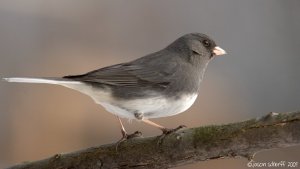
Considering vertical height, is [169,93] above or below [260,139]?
above

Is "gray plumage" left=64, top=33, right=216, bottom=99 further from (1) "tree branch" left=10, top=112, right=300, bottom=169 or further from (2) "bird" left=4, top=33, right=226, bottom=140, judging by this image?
(1) "tree branch" left=10, top=112, right=300, bottom=169

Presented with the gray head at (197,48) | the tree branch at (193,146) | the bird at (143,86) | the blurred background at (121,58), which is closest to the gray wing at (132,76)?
the bird at (143,86)

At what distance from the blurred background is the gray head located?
1.25 m

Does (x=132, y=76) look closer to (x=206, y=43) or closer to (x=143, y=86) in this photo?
(x=143, y=86)

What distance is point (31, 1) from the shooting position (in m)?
3.89

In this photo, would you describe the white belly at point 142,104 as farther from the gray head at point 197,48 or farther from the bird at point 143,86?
the gray head at point 197,48

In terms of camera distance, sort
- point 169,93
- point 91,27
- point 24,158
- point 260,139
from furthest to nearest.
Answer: point 91,27 → point 24,158 → point 169,93 → point 260,139

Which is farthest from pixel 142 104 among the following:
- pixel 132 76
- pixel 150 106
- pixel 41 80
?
pixel 41 80

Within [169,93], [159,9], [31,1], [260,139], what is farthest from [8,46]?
[260,139]

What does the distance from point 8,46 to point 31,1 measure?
41 centimetres

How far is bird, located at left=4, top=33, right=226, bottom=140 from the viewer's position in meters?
1.91

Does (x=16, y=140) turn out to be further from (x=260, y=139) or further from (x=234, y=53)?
(x=260, y=139)

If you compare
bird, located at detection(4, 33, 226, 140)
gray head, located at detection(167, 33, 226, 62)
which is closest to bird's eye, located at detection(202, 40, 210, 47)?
gray head, located at detection(167, 33, 226, 62)

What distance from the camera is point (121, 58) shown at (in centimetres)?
392
